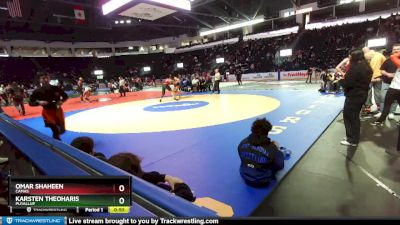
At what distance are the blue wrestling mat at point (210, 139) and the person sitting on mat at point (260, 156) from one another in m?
0.14

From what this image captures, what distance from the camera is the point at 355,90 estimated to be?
4922 mm

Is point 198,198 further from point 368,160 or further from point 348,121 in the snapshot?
point 348,121

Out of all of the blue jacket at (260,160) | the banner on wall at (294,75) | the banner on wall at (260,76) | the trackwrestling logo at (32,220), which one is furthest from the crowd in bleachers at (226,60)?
the trackwrestling logo at (32,220)

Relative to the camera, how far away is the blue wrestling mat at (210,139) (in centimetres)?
355

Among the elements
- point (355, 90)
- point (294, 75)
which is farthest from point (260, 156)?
point (294, 75)

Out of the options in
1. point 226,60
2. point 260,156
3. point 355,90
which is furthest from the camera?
point 226,60

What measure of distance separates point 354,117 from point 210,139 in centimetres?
297

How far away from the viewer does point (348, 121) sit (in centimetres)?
505

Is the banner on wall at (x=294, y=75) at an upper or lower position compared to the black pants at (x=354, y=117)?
upper

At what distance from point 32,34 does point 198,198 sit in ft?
140

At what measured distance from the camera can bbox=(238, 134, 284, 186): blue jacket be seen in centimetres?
336

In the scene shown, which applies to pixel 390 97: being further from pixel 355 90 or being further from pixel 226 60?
pixel 226 60

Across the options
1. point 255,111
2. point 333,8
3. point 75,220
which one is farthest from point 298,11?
point 75,220
